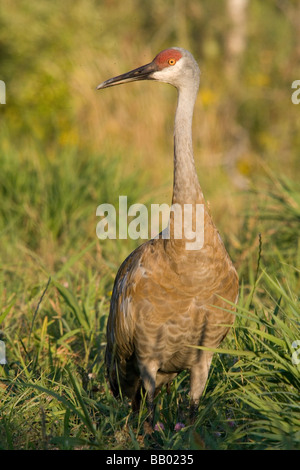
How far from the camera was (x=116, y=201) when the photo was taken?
22.1ft

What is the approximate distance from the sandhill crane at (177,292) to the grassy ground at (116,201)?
18 centimetres

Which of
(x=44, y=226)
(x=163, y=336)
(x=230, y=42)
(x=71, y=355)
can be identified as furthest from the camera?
(x=230, y=42)

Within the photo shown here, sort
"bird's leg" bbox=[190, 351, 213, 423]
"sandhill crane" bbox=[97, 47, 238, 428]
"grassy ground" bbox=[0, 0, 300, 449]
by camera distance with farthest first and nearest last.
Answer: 1. "bird's leg" bbox=[190, 351, 213, 423]
2. "sandhill crane" bbox=[97, 47, 238, 428]
3. "grassy ground" bbox=[0, 0, 300, 449]

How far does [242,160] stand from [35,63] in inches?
119

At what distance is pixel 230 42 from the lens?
36.7 feet

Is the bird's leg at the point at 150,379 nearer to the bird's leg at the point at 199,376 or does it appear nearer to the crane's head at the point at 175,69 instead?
the bird's leg at the point at 199,376

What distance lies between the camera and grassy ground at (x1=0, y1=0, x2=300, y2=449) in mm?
3428

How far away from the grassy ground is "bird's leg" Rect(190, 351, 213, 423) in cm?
5

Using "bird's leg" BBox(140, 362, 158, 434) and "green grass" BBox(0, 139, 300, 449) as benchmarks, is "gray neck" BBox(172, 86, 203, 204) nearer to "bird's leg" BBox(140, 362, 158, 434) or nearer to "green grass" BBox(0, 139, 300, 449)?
"green grass" BBox(0, 139, 300, 449)

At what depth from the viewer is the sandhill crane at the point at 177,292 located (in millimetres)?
3568

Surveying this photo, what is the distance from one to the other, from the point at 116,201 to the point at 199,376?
3.17 meters

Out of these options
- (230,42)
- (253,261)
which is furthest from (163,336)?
(230,42)

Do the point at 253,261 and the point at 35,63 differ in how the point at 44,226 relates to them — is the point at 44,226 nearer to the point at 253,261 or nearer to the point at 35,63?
the point at 253,261

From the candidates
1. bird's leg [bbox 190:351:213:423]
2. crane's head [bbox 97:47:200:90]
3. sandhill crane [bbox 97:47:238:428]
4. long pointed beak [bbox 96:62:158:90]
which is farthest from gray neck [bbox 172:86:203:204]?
bird's leg [bbox 190:351:213:423]
